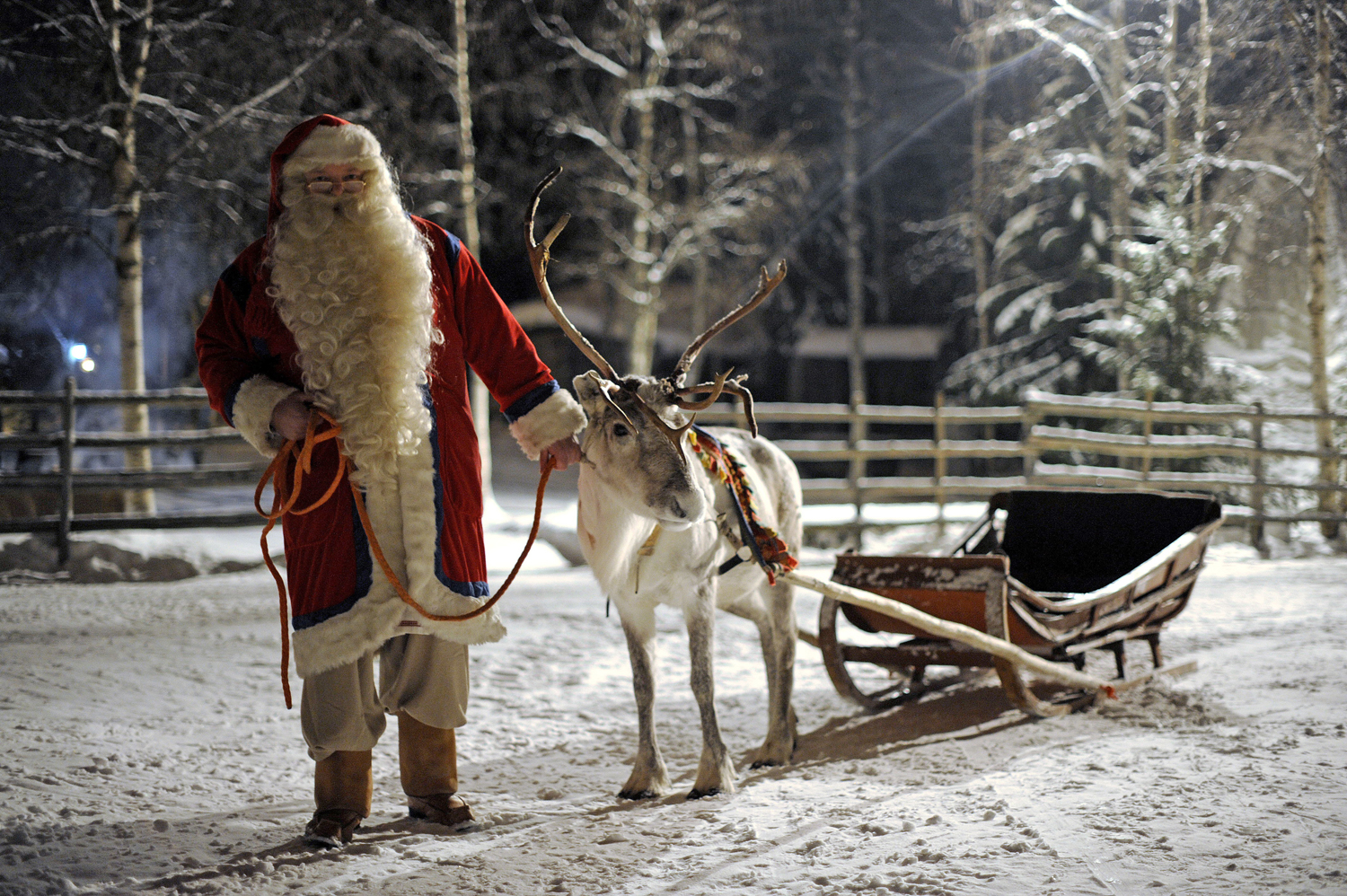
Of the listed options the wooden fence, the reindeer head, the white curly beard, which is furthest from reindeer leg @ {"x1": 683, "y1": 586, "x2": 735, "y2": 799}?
the wooden fence

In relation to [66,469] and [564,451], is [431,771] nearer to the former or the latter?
[564,451]

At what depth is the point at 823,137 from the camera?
1969 centimetres

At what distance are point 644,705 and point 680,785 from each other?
1.10 ft

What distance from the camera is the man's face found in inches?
109

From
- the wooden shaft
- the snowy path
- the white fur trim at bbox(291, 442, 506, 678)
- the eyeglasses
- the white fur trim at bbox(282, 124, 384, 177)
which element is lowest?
the snowy path

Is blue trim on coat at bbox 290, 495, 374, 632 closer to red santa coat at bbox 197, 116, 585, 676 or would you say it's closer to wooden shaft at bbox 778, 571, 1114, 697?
red santa coat at bbox 197, 116, 585, 676

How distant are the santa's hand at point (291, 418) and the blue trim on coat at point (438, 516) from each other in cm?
32

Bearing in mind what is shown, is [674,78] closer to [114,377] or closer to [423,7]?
[423,7]

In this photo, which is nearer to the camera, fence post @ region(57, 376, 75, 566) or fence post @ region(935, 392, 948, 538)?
fence post @ region(57, 376, 75, 566)

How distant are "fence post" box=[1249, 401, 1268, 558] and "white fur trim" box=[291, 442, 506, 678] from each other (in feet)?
30.0

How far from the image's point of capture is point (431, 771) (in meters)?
2.91

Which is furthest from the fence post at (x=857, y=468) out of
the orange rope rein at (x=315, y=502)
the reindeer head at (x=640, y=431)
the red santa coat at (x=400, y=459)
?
the orange rope rein at (x=315, y=502)

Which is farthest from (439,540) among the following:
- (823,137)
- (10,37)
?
(823,137)

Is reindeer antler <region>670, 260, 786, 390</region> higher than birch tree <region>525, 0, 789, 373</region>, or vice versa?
birch tree <region>525, 0, 789, 373</region>
